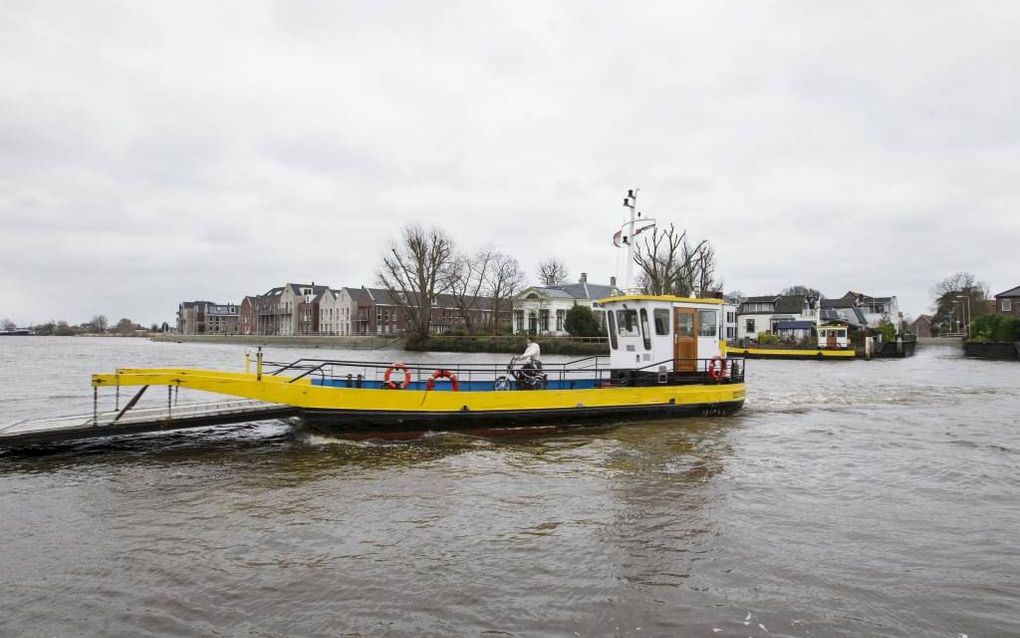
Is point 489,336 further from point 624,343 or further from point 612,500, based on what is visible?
point 612,500

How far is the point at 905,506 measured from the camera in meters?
8.33

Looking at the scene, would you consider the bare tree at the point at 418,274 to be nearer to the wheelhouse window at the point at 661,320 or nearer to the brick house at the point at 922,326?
the wheelhouse window at the point at 661,320

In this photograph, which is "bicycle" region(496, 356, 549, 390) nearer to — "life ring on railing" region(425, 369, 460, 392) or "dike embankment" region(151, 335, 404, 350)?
"life ring on railing" region(425, 369, 460, 392)

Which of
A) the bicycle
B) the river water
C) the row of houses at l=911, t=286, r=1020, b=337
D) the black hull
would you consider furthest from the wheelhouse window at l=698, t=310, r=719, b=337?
the row of houses at l=911, t=286, r=1020, b=337

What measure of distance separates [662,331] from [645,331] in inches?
17.6

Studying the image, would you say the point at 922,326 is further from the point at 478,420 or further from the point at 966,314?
the point at 478,420

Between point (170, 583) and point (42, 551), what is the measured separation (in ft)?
6.49

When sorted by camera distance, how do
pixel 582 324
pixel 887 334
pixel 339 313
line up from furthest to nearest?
pixel 339 313, pixel 887 334, pixel 582 324

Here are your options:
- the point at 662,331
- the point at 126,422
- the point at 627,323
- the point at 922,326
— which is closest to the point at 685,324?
the point at 662,331

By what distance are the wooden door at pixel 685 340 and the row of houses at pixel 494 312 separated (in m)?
40.7

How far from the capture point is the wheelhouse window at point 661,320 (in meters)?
15.2

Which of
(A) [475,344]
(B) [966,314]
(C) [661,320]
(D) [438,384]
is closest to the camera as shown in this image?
(D) [438,384]

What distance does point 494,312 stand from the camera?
2805 inches

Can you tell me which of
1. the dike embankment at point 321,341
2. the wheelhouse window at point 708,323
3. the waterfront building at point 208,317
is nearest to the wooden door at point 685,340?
the wheelhouse window at point 708,323
